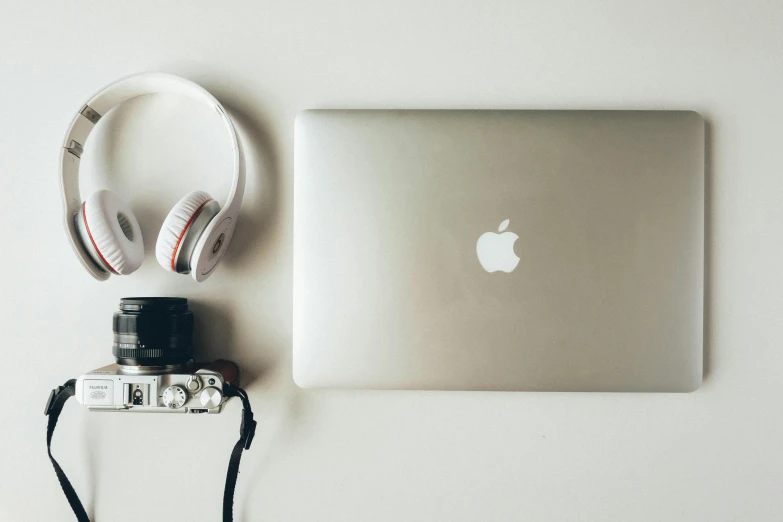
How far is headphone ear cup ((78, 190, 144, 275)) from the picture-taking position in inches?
31.3

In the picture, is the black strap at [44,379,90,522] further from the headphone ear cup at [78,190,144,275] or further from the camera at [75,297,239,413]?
the headphone ear cup at [78,190,144,275]

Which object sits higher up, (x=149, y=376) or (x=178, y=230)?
(x=178, y=230)

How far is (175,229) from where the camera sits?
2.58ft

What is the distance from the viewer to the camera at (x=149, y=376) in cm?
78

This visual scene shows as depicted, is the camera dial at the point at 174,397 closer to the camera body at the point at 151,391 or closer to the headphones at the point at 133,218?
the camera body at the point at 151,391

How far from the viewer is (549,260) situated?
33.9 inches

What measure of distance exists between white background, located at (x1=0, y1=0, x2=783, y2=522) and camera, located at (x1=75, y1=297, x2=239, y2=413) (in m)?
0.12

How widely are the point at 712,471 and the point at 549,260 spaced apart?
1.85 feet

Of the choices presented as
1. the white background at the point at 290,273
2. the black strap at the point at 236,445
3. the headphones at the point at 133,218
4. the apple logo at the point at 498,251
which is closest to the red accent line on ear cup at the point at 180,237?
the headphones at the point at 133,218

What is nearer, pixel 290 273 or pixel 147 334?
pixel 147 334

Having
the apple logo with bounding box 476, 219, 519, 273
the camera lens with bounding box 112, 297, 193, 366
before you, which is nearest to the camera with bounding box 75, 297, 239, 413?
the camera lens with bounding box 112, 297, 193, 366

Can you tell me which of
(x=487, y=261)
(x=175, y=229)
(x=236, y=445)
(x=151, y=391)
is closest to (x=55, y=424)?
(x=151, y=391)

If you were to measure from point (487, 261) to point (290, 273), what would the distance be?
0.40 meters

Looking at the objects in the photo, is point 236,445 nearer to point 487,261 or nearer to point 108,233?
point 108,233
